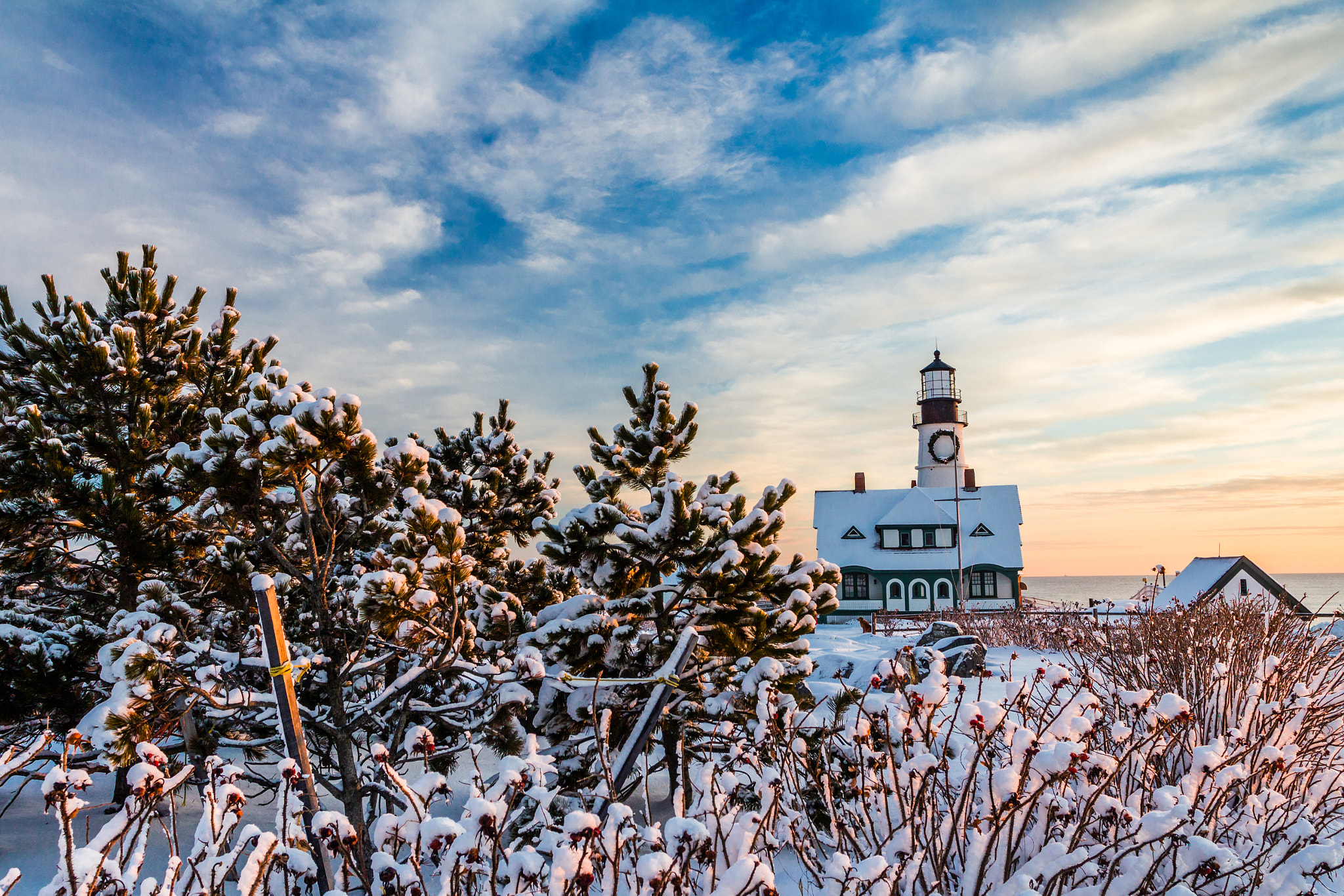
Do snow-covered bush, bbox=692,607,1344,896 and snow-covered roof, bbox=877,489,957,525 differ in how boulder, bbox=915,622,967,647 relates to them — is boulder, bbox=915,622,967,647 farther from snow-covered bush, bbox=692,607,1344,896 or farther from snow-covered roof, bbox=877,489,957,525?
snow-covered roof, bbox=877,489,957,525

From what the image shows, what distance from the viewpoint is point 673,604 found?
8.59 m

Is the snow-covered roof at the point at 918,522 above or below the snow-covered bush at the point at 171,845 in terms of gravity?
above

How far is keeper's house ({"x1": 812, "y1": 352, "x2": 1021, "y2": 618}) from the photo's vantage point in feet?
121

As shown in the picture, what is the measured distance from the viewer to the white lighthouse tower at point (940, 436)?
1642 inches

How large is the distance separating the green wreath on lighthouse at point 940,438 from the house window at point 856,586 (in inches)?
335

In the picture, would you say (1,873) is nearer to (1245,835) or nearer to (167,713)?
(167,713)

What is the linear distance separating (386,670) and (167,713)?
10.6ft

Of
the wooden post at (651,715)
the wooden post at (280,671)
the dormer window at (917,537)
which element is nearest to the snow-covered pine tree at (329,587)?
the wooden post at (280,671)

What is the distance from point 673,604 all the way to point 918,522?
31.5 meters

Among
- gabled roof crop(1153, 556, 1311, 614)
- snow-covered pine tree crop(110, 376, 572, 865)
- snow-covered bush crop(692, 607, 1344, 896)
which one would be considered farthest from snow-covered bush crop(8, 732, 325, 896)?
gabled roof crop(1153, 556, 1311, 614)

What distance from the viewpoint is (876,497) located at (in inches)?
1590

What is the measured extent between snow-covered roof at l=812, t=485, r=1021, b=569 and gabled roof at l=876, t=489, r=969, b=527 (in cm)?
3

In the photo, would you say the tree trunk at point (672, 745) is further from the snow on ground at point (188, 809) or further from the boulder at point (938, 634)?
the boulder at point (938, 634)

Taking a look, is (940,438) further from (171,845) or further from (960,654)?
(171,845)
